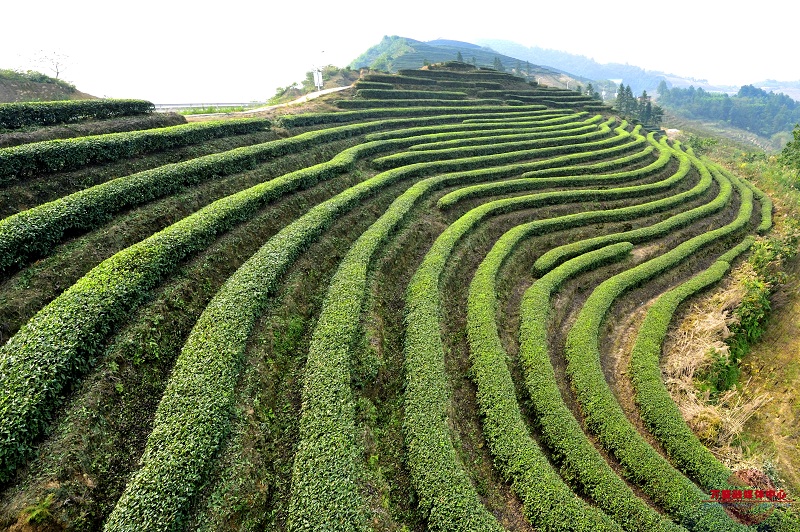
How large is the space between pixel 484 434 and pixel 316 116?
28.7 m

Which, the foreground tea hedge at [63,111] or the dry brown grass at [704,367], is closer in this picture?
the dry brown grass at [704,367]

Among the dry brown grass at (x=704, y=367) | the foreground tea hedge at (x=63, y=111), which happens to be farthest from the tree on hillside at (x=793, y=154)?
the foreground tea hedge at (x=63, y=111)

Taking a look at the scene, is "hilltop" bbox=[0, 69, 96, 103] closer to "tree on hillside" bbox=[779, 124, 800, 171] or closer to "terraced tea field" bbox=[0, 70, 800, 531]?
"terraced tea field" bbox=[0, 70, 800, 531]

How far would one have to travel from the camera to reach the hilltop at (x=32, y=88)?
24750 millimetres

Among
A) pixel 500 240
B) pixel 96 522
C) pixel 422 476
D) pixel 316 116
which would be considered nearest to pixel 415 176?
pixel 500 240

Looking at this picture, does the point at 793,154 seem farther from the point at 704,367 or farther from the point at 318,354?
the point at 318,354

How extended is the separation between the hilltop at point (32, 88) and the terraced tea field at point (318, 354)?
14.9 m

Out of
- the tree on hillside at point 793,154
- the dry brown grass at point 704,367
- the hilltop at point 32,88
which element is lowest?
the dry brown grass at point 704,367

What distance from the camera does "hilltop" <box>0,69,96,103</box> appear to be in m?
24.8

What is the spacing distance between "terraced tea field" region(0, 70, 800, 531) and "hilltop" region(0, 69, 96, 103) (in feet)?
49.0

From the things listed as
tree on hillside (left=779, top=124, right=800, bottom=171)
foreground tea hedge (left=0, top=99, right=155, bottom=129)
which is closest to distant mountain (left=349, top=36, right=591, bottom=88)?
tree on hillside (left=779, top=124, right=800, bottom=171)

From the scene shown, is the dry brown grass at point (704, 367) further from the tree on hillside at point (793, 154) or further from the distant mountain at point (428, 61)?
the distant mountain at point (428, 61)

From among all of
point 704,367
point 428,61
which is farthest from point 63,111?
point 428,61

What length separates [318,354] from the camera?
11.4 metres
